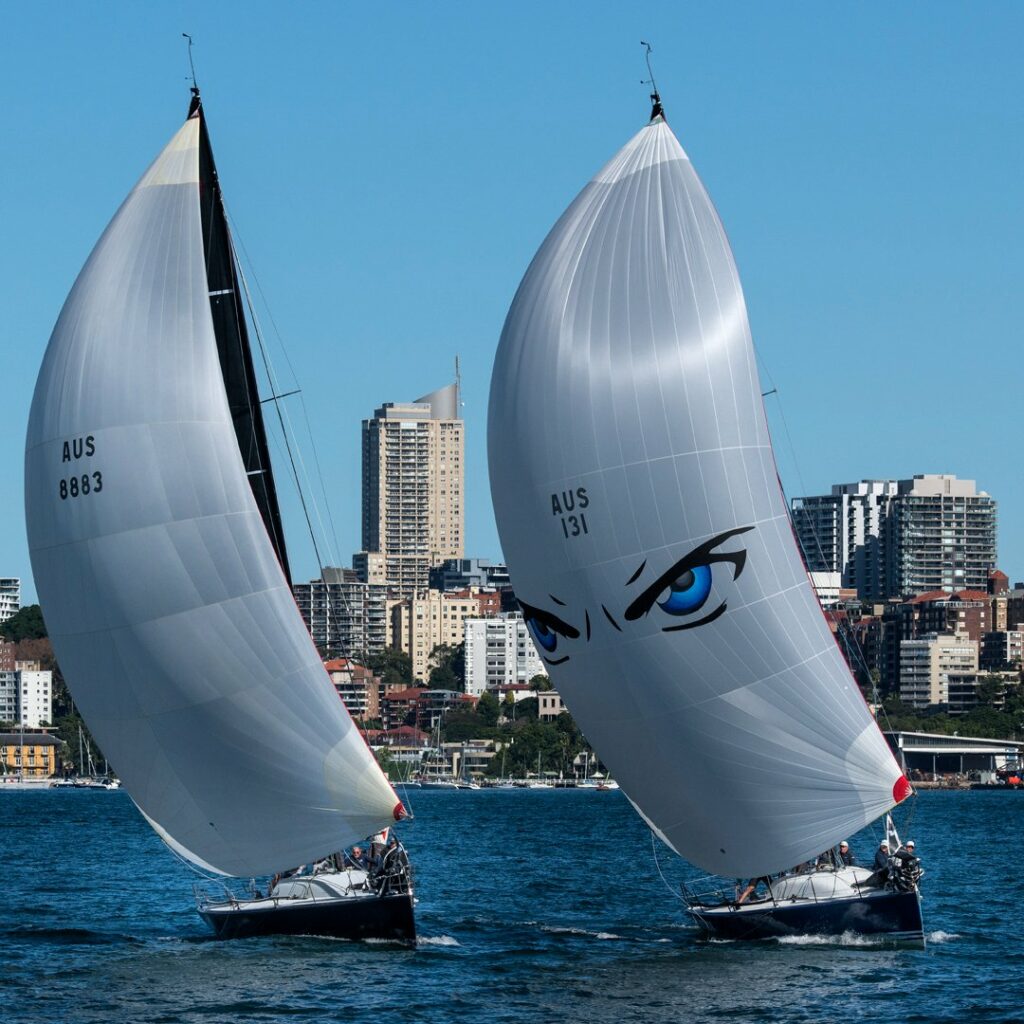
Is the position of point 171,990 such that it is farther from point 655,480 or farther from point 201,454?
point 655,480

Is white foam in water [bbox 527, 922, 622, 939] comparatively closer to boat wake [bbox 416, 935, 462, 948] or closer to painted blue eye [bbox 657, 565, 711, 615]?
boat wake [bbox 416, 935, 462, 948]

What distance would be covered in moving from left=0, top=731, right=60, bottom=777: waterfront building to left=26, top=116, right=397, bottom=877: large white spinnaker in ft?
510

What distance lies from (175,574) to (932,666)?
17145cm

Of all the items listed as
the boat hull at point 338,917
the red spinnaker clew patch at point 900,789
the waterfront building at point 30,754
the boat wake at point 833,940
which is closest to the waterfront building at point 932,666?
the waterfront building at point 30,754

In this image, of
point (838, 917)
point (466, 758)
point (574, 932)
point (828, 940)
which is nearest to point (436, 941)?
point (574, 932)

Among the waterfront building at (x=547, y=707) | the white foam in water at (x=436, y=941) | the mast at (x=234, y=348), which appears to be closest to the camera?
the mast at (x=234, y=348)

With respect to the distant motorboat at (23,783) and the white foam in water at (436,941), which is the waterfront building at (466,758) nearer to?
the distant motorboat at (23,783)

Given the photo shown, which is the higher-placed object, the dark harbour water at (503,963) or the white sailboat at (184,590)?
the white sailboat at (184,590)

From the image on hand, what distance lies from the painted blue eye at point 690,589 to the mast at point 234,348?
5489 mm

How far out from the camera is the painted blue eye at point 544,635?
103 ft

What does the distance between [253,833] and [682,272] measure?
9524 mm

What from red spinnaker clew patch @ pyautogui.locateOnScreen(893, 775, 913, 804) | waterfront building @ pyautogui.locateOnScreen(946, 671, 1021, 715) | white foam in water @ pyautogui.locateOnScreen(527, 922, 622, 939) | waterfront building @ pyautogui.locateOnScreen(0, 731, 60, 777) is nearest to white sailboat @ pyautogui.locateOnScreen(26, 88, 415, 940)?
white foam in water @ pyautogui.locateOnScreen(527, 922, 622, 939)

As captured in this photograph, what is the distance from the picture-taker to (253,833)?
1224 inches

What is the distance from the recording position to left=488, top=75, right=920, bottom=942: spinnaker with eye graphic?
1177 inches
